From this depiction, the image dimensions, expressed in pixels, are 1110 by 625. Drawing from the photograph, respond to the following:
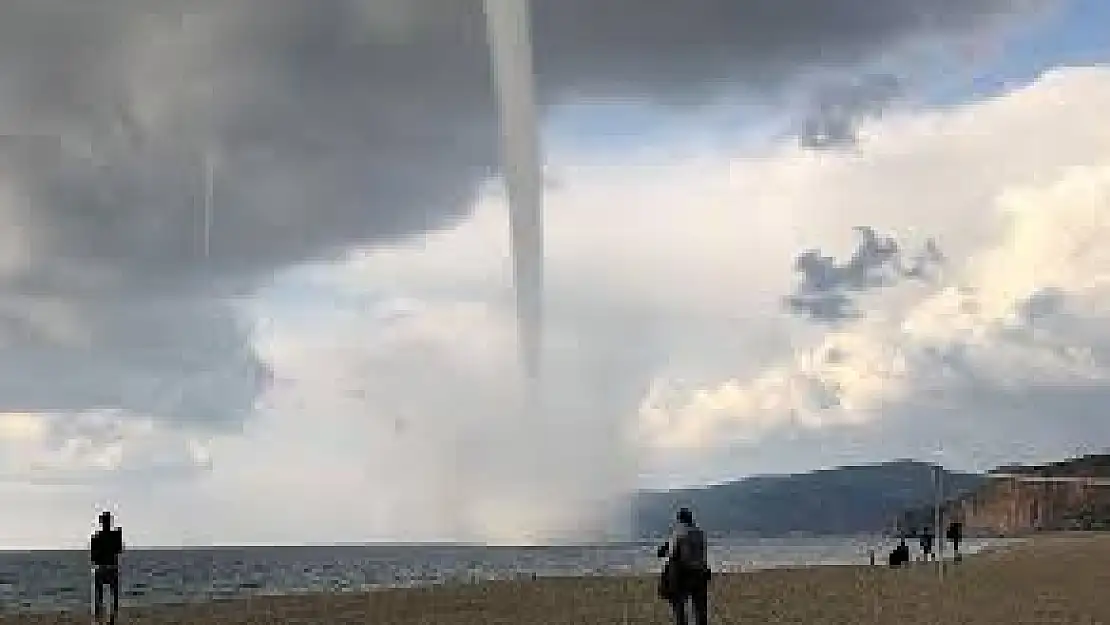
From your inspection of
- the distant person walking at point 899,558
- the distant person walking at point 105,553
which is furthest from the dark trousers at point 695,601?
the distant person walking at point 899,558

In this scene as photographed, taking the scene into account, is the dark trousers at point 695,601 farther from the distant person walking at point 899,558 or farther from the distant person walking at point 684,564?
the distant person walking at point 899,558

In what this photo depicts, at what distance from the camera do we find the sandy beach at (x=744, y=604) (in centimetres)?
3331

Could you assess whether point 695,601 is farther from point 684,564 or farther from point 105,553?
point 105,553

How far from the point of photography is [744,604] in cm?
3831

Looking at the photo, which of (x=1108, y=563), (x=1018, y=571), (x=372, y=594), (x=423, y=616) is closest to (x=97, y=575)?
(x=423, y=616)

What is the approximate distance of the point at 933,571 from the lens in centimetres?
6306

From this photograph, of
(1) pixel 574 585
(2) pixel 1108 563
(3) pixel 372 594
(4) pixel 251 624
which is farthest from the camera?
(2) pixel 1108 563

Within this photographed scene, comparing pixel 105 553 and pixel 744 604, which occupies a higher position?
pixel 105 553

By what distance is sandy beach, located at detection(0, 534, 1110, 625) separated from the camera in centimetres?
3331

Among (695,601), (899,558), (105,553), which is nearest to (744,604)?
(695,601)

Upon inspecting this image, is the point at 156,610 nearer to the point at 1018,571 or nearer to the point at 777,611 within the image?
the point at 777,611

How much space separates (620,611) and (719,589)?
1234 centimetres

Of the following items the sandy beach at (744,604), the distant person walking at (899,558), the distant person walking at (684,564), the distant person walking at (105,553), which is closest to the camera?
the distant person walking at (684,564)

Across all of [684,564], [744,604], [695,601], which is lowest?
[744,604]
